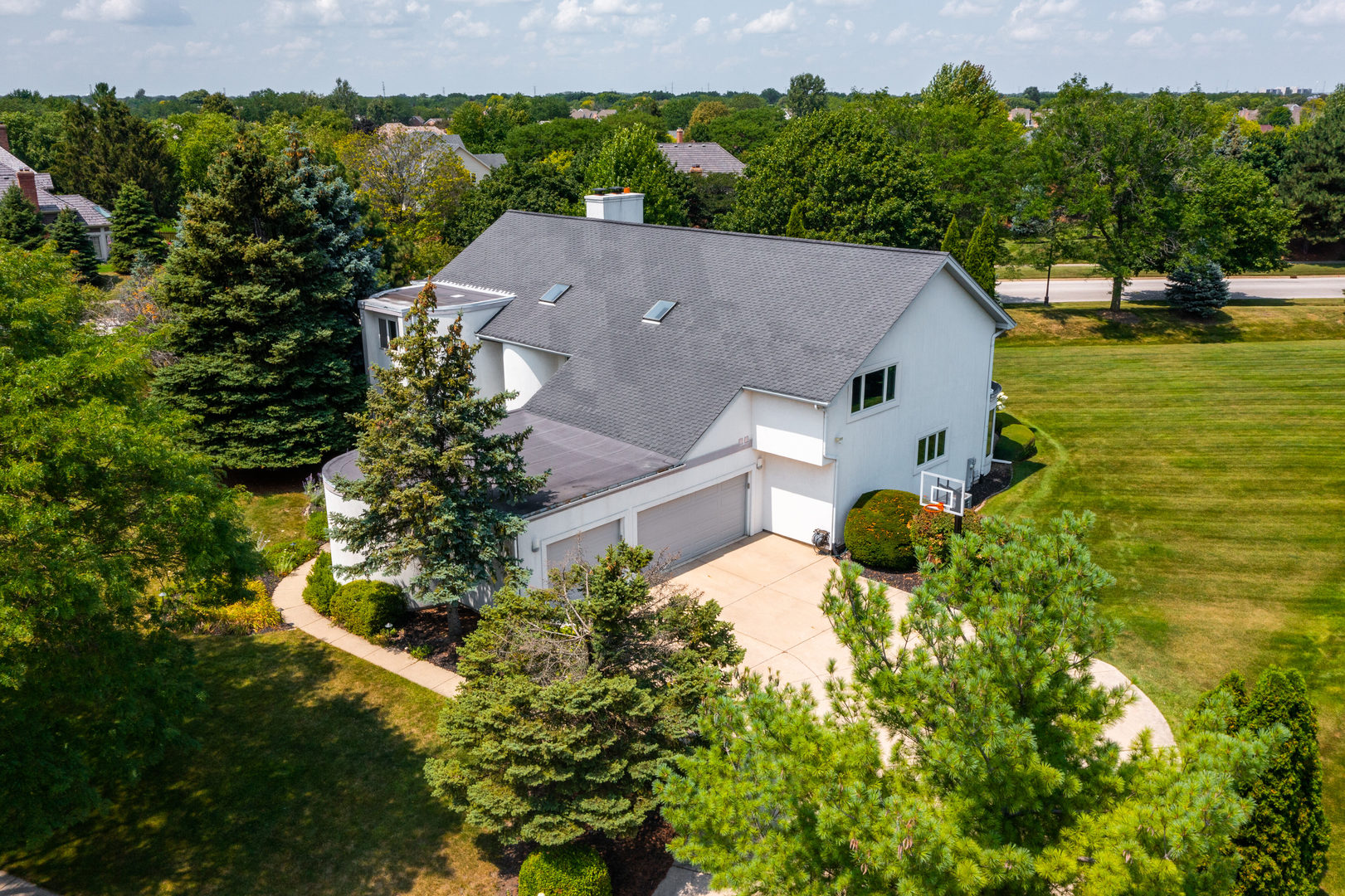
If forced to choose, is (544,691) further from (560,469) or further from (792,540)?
(792,540)

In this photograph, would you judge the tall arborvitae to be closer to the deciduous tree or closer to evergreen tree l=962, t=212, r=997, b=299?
the deciduous tree

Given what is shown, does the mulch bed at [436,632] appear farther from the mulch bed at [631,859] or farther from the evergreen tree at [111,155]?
the evergreen tree at [111,155]

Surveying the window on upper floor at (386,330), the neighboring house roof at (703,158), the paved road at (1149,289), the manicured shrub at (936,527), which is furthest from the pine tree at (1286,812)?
the neighboring house roof at (703,158)

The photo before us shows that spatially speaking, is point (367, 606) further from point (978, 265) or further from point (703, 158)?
point (703, 158)

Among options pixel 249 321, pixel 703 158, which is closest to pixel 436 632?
pixel 249 321

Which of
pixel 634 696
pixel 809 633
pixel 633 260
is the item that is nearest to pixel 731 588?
pixel 809 633

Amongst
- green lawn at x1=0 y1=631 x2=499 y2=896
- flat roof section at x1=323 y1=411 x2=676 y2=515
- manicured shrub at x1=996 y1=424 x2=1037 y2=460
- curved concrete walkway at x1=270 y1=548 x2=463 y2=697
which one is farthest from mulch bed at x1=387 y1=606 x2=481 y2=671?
manicured shrub at x1=996 y1=424 x2=1037 y2=460
